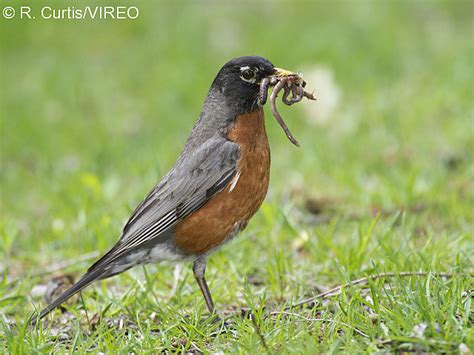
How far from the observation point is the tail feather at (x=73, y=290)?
442 centimetres

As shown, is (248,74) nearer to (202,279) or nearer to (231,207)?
(231,207)

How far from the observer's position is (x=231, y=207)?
4.72m

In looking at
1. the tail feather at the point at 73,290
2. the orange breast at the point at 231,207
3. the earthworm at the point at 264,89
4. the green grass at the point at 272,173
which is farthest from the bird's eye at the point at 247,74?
the tail feather at the point at 73,290

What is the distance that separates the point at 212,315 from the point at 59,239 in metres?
2.34

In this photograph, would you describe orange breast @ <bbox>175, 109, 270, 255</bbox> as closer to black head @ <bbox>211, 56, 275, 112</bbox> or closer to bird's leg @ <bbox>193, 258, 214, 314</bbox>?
bird's leg @ <bbox>193, 258, 214, 314</bbox>

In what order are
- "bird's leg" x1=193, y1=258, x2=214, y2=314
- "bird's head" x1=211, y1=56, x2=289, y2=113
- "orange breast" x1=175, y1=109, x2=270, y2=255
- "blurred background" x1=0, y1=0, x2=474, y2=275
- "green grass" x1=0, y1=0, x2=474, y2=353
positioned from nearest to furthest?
"green grass" x1=0, y1=0, x2=474, y2=353 < "bird's leg" x1=193, y1=258, x2=214, y2=314 < "orange breast" x1=175, y1=109, x2=270, y2=255 < "bird's head" x1=211, y1=56, x2=289, y2=113 < "blurred background" x1=0, y1=0, x2=474, y2=275

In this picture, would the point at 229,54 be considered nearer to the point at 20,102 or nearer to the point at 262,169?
the point at 20,102

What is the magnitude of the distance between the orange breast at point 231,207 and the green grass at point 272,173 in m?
0.33

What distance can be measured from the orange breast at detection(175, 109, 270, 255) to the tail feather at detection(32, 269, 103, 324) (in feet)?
1.74

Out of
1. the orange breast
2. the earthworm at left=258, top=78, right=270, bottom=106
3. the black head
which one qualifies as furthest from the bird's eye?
the orange breast

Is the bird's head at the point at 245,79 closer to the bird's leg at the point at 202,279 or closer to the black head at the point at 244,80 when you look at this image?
the black head at the point at 244,80

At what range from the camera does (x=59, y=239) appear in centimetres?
623

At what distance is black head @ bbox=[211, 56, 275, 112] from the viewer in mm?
4902

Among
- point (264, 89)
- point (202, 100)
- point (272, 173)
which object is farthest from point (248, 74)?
point (202, 100)
